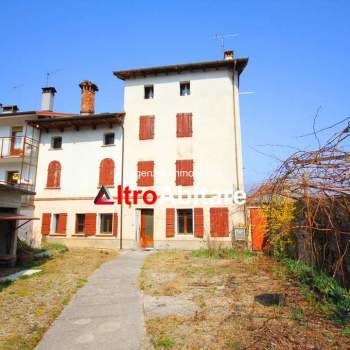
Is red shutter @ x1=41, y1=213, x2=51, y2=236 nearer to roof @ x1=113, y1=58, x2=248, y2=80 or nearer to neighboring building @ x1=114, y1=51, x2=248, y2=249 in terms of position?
neighboring building @ x1=114, y1=51, x2=248, y2=249

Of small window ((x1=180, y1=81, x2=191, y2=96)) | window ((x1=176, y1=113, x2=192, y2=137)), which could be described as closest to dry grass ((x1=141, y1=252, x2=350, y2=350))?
window ((x1=176, y1=113, x2=192, y2=137))

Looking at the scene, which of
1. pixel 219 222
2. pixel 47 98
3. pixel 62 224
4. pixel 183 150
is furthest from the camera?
pixel 47 98

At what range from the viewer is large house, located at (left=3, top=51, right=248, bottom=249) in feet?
49.3

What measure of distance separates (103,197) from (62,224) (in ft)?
9.95

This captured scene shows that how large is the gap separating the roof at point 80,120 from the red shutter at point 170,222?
20.7 ft

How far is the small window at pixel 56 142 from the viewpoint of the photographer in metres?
17.7

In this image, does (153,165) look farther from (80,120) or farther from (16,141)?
(16,141)

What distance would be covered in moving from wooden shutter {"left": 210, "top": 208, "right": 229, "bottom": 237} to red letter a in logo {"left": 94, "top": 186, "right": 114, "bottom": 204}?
239 inches

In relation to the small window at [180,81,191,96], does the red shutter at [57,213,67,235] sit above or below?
below

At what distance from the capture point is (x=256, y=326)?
15.1 feet

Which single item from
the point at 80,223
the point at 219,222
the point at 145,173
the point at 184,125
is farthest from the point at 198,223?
the point at 80,223

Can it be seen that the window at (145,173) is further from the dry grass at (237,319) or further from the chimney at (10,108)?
the chimney at (10,108)

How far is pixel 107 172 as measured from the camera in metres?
16.3

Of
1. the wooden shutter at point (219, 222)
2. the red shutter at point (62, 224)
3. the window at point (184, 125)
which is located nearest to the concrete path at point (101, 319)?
the wooden shutter at point (219, 222)
